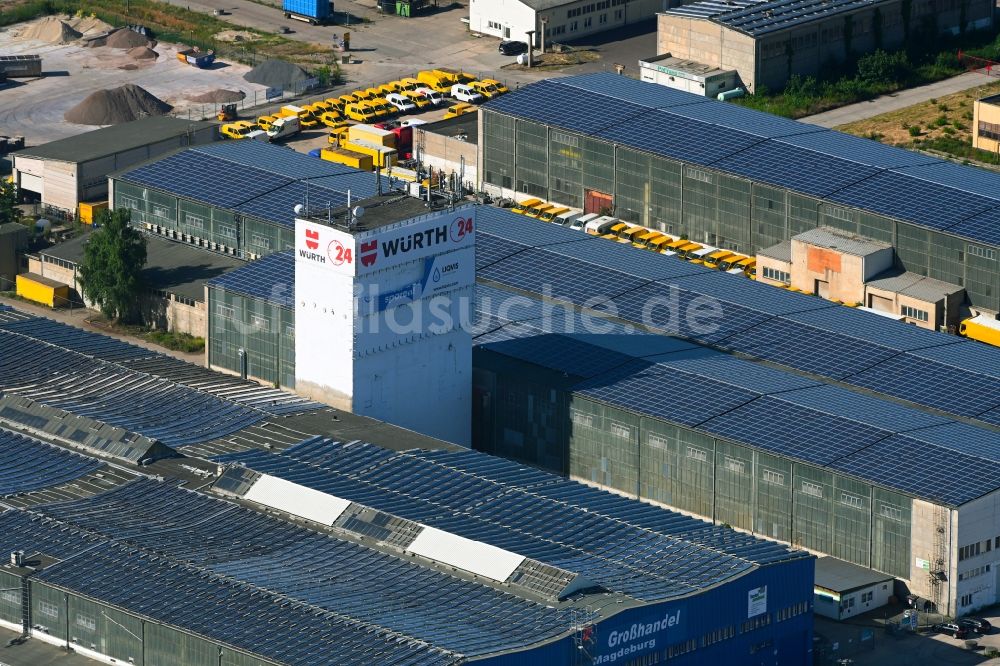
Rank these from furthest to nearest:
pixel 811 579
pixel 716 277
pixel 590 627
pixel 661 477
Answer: pixel 716 277, pixel 661 477, pixel 811 579, pixel 590 627

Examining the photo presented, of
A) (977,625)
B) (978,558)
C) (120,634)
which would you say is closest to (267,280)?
(120,634)

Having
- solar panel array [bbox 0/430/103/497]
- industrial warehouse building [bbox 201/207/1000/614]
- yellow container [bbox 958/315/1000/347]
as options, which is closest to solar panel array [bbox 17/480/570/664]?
solar panel array [bbox 0/430/103/497]

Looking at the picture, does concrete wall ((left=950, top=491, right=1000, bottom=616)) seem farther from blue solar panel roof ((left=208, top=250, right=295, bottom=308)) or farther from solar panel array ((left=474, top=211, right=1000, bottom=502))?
blue solar panel roof ((left=208, top=250, right=295, bottom=308))

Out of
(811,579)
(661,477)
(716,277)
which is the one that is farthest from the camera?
(716,277)

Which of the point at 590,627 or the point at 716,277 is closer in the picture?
the point at 590,627

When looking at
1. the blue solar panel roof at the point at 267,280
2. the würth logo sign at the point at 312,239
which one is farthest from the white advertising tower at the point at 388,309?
the blue solar panel roof at the point at 267,280

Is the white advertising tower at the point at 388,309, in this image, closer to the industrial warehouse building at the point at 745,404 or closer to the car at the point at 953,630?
the industrial warehouse building at the point at 745,404

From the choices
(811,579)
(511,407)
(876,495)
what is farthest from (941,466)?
(511,407)

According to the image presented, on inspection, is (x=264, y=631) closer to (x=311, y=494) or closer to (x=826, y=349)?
(x=311, y=494)
